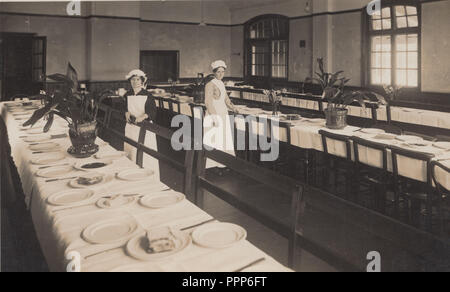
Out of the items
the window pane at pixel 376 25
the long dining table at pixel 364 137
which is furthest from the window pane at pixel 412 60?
the long dining table at pixel 364 137

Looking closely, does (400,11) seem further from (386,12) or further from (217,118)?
(217,118)

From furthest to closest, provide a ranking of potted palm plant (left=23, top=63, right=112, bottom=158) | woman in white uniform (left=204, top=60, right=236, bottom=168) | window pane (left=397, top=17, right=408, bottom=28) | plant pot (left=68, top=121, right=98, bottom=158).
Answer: window pane (left=397, top=17, right=408, bottom=28) < woman in white uniform (left=204, top=60, right=236, bottom=168) < plant pot (left=68, top=121, right=98, bottom=158) < potted palm plant (left=23, top=63, right=112, bottom=158)

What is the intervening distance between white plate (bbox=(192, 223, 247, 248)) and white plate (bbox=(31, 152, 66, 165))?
1.66 metres

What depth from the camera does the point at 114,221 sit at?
1.74 m

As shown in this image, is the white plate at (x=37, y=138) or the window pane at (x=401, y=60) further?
the window pane at (x=401, y=60)

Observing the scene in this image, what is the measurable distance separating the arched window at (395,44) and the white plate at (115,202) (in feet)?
25.0

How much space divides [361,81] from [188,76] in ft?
18.7

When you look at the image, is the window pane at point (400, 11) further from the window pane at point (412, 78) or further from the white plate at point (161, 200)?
the white plate at point (161, 200)

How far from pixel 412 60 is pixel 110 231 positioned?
8236 mm

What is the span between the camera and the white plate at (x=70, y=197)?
78.0 inches

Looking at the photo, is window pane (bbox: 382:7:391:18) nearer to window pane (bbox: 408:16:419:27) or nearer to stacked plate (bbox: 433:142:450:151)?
window pane (bbox: 408:16:419:27)

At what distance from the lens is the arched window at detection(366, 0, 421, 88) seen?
26.9 feet

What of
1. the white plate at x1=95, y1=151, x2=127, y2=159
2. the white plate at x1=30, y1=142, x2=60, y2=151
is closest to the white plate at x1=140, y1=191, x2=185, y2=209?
the white plate at x1=95, y1=151, x2=127, y2=159

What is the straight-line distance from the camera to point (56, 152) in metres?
3.15
